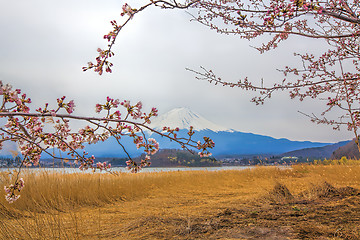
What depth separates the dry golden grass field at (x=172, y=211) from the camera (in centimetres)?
290

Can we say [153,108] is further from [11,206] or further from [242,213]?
[11,206]

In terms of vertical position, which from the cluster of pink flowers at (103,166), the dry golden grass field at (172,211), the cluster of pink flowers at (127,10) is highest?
the cluster of pink flowers at (127,10)

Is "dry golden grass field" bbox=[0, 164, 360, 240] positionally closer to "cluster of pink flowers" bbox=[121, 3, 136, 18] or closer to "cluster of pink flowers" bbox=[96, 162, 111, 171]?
"cluster of pink flowers" bbox=[96, 162, 111, 171]

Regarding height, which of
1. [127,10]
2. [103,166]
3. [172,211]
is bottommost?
[172,211]

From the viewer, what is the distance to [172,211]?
4520 millimetres

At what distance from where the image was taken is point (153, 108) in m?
2.57

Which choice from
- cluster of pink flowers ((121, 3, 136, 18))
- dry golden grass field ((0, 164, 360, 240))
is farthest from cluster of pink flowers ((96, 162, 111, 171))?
cluster of pink flowers ((121, 3, 136, 18))

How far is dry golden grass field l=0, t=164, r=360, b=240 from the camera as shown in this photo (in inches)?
114

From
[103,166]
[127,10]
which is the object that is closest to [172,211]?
[103,166]

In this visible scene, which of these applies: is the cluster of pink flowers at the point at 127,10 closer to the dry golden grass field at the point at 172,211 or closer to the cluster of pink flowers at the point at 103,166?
the cluster of pink flowers at the point at 103,166

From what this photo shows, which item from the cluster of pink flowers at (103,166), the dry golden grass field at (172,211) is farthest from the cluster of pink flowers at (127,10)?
the dry golden grass field at (172,211)

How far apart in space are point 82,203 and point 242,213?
3756mm

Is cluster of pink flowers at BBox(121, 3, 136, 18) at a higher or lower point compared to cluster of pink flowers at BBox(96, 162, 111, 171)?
higher

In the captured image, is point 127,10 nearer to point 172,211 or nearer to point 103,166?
point 103,166
